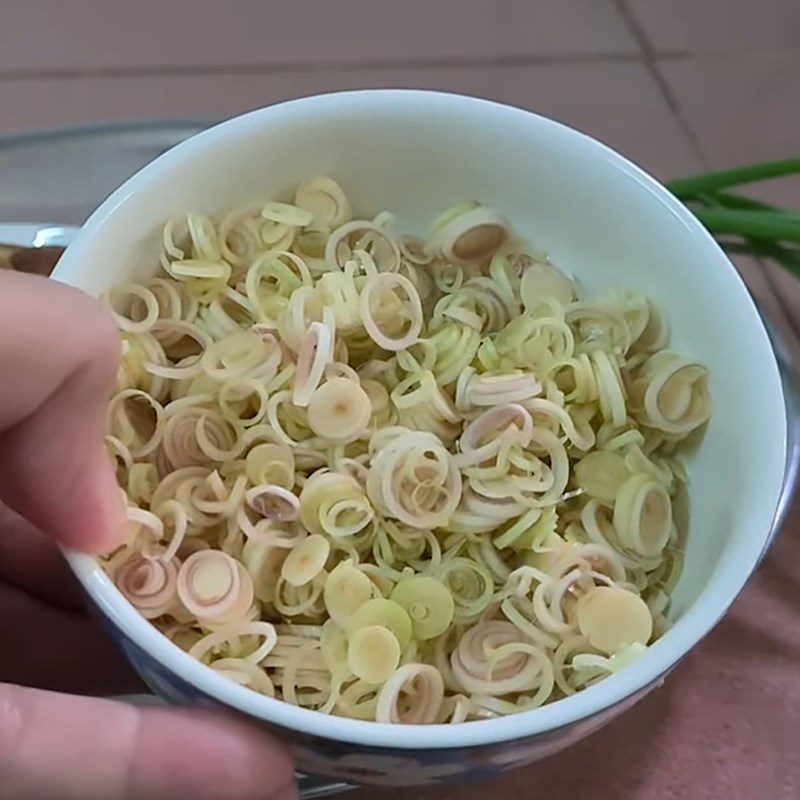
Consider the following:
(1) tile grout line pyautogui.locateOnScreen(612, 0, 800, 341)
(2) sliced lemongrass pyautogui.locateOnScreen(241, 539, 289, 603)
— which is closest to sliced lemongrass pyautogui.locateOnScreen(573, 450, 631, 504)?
(2) sliced lemongrass pyautogui.locateOnScreen(241, 539, 289, 603)

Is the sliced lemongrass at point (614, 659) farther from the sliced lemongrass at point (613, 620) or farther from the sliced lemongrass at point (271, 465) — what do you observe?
the sliced lemongrass at point (271, 465)

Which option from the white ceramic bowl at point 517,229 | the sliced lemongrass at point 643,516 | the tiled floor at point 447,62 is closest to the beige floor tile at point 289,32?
the tiled floor at point 447,62

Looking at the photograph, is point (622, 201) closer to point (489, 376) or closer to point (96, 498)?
point (489, 376)

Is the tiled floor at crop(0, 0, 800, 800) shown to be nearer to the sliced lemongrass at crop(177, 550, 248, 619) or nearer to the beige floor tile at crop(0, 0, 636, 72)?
the beige floor tile at crop(0, 0, 636, 72)

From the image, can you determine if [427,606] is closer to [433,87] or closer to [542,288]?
[542,288]

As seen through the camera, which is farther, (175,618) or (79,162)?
(79,162)

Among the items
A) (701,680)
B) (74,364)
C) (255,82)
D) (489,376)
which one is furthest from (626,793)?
(255,82)

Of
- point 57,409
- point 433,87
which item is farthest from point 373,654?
point 433,87
